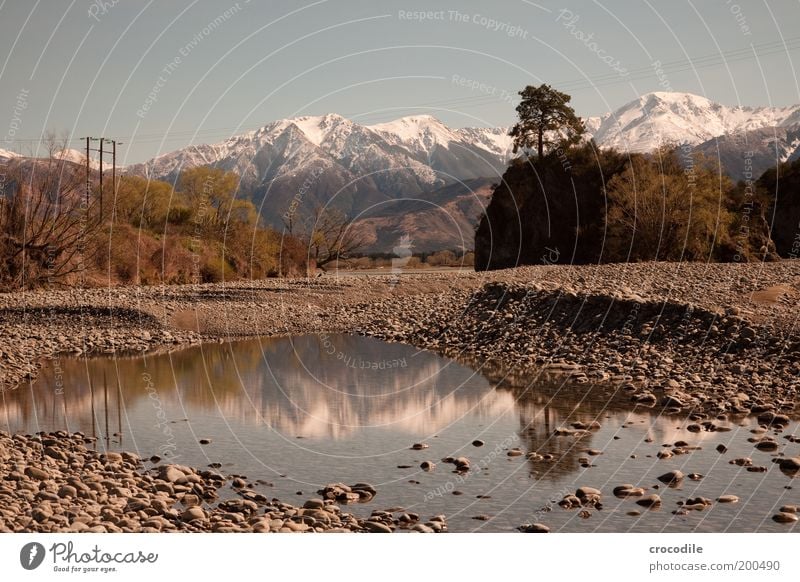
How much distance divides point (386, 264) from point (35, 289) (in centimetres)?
8192

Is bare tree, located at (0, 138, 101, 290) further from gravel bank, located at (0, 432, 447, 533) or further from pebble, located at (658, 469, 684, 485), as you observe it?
pebble, located at (658, 469, 684, 485)

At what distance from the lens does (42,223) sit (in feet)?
A: 165

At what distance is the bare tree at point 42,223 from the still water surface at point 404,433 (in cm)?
2165

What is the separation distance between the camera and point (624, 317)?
97.5 ft

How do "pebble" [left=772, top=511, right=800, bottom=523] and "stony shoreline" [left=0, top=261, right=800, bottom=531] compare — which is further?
"stony shoreline" [left=0, top=261, right=800, bottom=531]

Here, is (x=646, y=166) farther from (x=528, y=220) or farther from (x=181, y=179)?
(x=181, y=179)

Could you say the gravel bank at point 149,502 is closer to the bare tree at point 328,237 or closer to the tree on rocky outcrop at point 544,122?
the tree on rocky outcrop at point 544,122

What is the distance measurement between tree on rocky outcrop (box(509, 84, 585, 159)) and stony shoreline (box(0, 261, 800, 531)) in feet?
68.0
